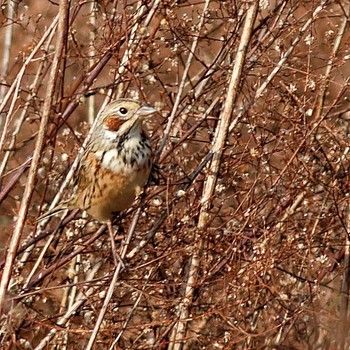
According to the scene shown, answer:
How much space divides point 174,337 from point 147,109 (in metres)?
0.99

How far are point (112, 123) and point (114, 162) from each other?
168mm

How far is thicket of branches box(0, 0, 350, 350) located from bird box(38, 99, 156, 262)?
86 mm

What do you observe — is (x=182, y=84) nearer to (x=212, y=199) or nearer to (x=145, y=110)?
(x=145, y=110)

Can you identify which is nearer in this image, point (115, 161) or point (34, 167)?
point (34, 167)

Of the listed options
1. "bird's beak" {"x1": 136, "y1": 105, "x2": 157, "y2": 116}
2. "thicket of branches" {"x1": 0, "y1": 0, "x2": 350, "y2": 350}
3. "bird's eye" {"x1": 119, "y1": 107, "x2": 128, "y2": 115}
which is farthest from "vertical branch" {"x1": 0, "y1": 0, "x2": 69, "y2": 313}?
"bird's eye" {"x1": 119, "y1": 107, "x2": 128, "y2": 115}

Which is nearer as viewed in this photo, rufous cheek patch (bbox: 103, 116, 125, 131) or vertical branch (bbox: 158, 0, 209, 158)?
vertical branch (bbox: 158, 0, 209, 158)

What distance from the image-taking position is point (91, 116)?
5.10 meters

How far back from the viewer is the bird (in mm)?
3840

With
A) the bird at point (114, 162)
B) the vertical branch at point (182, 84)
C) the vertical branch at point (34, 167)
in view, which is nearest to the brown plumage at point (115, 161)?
the bird at point (114, 162)

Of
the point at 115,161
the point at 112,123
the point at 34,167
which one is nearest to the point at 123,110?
the point at 112,123

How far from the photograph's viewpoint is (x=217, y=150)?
365cm

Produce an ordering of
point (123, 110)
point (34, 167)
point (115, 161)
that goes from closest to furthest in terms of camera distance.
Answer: point (34, 167), point (123, 110), point (115, 161)

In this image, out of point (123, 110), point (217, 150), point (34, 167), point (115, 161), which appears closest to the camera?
point (34, 167)

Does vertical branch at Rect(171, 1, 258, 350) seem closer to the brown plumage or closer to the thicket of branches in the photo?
the thicket of branches
